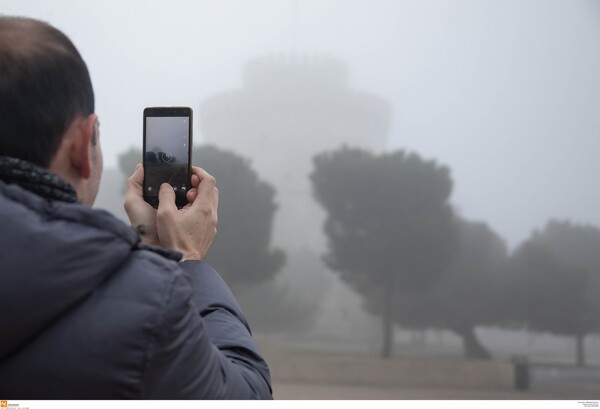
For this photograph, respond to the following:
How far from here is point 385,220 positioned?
342cm

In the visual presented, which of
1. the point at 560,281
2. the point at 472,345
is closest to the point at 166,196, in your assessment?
the point at 472,345

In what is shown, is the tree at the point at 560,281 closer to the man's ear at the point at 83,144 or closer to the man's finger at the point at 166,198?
the man's finger at the point at 166,198

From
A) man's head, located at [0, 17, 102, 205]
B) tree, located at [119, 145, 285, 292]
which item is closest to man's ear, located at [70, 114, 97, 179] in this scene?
man's head, located at [0, 17, 102, 205]

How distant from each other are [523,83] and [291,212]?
1.48 meters

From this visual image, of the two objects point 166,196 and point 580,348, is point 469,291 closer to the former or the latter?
point 580,348

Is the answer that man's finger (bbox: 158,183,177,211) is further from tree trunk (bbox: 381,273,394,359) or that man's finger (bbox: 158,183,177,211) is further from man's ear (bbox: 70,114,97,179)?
tree trunk (bbox: 381,273,394,359)

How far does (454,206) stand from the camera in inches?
136

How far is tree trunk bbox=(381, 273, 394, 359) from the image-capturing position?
3294 mm

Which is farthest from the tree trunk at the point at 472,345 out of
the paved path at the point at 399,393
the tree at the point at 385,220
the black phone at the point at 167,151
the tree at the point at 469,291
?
the black phone at the point at 167,151

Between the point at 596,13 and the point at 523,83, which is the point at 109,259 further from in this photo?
the point at 596,13

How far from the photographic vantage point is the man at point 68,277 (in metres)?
0.33

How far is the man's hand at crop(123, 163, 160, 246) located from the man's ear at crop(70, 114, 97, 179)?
95mm

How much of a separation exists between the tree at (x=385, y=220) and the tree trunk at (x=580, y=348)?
2.85 feet

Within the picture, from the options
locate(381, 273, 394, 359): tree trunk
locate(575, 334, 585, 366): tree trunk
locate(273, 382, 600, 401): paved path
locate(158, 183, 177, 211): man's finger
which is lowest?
locate(273, 382, 600, 401): paved path
